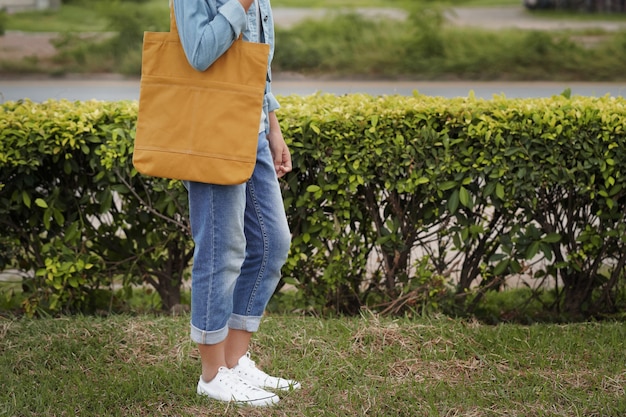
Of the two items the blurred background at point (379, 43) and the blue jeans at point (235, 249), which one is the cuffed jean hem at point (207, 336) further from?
the blurred background at point (379, 43)

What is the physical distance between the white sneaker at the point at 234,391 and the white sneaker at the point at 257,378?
0.05 meters

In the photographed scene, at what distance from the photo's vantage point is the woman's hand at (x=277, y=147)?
2936mm

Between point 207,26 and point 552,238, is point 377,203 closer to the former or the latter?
point 552,238

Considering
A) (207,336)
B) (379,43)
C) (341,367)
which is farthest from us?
(379,43)

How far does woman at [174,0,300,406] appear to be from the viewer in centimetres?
246

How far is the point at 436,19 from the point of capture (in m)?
16.1

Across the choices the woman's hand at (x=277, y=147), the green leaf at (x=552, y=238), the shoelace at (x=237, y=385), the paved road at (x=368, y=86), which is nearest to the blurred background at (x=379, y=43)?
the paved road at (x=368, y=86)

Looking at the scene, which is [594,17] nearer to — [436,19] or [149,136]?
[436,19]

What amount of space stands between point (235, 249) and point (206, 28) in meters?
0.74

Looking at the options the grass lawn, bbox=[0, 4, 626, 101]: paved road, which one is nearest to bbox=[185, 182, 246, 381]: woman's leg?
the grass lawn

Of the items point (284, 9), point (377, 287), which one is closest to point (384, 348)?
point (377, 287)

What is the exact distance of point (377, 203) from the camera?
399 centimetres

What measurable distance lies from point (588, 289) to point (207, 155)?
2.39m

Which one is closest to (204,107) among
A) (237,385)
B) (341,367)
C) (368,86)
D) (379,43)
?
(237,385)
